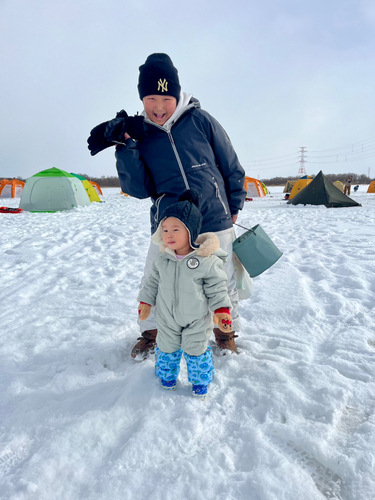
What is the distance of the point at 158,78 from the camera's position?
1969 millimetres

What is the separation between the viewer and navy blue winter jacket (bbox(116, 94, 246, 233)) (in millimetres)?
2020

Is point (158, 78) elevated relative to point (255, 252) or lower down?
elevated

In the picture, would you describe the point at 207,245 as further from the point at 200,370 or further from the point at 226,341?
the point at 226,341

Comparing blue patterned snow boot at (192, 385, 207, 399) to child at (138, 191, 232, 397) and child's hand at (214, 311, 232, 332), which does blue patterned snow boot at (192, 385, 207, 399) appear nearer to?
child at (138, 191, 232, 397)

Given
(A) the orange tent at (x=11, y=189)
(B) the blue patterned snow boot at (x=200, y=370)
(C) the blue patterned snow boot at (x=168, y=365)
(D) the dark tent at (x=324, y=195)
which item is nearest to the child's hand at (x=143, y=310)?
(C) the blue patterned snow boot at (x=168, y=365)

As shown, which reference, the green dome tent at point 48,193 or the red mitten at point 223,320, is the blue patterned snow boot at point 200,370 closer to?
the red mitten at point 223,320

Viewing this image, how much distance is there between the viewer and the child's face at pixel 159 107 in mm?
2008

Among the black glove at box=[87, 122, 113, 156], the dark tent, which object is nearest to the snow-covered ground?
the black glove at box=[87, 122, 113, 156]

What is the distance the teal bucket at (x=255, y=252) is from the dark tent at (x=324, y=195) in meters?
11.3

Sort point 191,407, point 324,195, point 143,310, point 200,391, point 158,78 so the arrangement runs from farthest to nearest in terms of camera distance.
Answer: point 324,195, point 158,78, point 143,310, point 200,391, point 191,407

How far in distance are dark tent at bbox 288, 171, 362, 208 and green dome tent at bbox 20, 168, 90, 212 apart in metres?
9.83

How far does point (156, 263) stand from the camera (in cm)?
182

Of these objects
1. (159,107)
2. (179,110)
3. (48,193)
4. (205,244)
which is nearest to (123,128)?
(159,107)

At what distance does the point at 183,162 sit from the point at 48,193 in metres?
11.5
